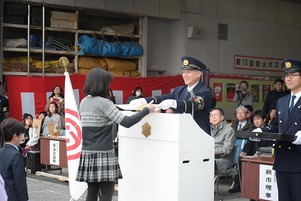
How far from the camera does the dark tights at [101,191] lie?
4.97m

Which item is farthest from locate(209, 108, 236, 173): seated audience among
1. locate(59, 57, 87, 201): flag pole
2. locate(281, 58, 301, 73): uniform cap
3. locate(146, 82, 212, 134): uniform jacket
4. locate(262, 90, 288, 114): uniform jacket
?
locate(262, 90, 288, 114): uniform jacket

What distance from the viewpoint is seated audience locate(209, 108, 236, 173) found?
8297 mm

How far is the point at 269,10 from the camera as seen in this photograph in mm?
17828

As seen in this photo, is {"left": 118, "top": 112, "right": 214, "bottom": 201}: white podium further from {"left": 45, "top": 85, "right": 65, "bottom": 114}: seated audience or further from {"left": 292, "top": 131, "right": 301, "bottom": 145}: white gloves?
{"left": 45, "top": 85, "right": 65, "bottom": 114}: seated audience

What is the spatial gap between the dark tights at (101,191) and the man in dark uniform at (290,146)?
143 centimetres

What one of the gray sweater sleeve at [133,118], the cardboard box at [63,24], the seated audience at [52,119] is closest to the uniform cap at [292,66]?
the gray sweater sleeve at [133,118]

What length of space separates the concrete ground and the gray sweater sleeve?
11.4 feet

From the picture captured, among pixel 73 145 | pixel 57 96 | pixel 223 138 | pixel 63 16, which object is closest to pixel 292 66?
pixel 73 145

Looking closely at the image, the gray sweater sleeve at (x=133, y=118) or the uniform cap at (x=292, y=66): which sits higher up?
the uniform cap at (x=292, y=66)

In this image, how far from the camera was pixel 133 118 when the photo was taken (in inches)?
184

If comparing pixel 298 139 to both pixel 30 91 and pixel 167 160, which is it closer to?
pixel 167 160

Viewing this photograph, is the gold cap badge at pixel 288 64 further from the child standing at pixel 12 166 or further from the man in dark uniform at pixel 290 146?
the child standing at pixel 12 166

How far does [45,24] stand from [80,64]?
1369 millimetres

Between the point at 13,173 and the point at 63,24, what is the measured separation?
9.76 metres
